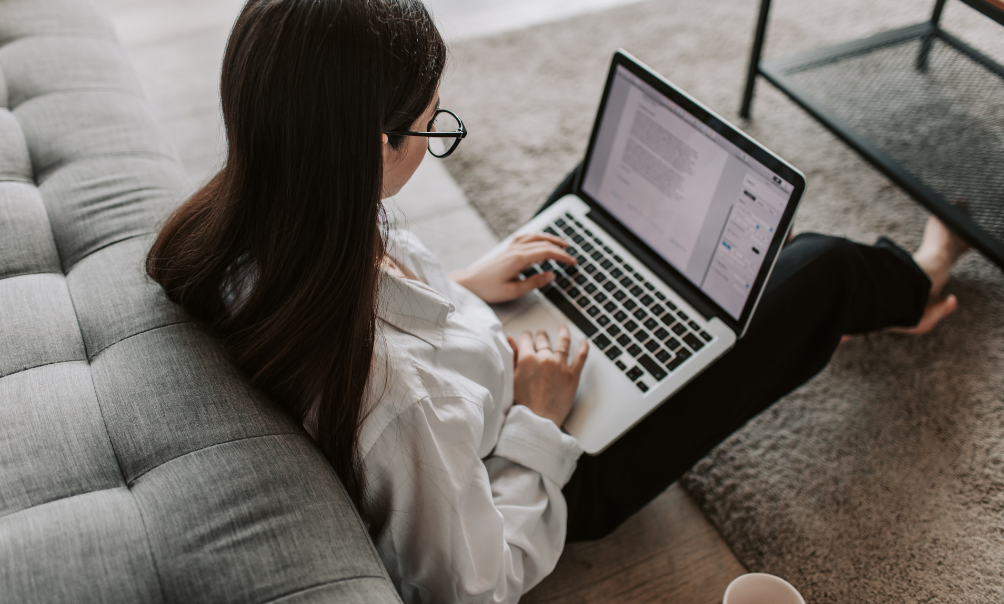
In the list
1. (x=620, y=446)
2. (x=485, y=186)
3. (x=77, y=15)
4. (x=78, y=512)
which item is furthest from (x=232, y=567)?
(x=485, y=186)

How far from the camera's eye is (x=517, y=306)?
43.4 inches

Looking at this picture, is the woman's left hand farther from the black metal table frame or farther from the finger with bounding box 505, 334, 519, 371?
the black metal table frame

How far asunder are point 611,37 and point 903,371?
141 centimetres

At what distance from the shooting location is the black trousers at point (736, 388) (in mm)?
970

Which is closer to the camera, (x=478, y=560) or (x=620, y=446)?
(x=478, y=560)

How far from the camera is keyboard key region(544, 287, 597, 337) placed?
41.5 inches

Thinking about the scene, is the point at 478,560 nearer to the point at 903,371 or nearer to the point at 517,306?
the point at 517,306

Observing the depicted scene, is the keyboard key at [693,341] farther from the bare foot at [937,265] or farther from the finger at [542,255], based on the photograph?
the bare foot at [937,265]

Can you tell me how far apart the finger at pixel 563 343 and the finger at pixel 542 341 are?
14 mm

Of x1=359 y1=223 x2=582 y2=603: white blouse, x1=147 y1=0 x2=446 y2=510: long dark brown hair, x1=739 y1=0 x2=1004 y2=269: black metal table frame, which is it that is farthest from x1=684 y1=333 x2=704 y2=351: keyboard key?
x1=739 y1=0 x2=1004 y2=269: black metal table frame

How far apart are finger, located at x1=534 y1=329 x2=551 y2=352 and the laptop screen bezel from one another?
8.3 inches

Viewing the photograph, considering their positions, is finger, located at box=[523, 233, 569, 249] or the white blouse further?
finger, located at box=[523, 233, 569, 249]

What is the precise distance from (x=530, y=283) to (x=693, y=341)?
0.26m

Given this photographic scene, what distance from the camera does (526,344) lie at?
101cm
